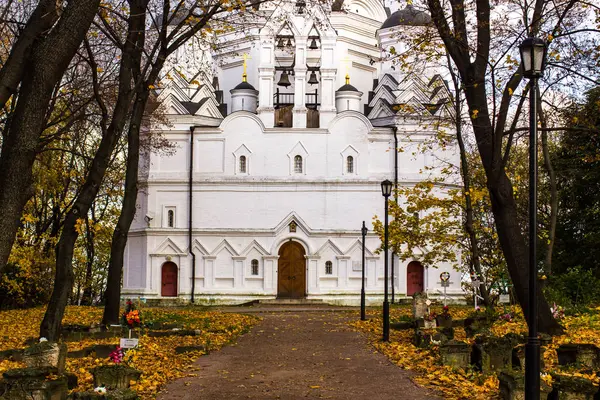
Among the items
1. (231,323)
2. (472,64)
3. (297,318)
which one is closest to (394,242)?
(297,318)

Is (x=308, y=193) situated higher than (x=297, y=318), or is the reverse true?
(x=308, y=193)

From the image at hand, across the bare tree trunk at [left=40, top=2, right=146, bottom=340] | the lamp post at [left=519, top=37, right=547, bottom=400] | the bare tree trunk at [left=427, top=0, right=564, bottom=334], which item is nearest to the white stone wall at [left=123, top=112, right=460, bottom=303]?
the bare tree trunk at [left=40, top=2, right=146, bottom=340]

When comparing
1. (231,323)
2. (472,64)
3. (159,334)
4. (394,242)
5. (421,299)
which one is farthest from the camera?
(394,242)

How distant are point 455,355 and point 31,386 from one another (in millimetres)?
6934

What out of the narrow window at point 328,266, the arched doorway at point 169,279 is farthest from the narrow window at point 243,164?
the narrow window at point 328,266

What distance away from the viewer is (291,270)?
42.6 meters

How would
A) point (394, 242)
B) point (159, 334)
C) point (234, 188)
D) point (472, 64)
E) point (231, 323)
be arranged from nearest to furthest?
point (472, 64) → point (159, 334) → point (231, 323) → point (394, 242) → point (234, 188)

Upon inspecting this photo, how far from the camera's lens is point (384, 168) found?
43062 mm

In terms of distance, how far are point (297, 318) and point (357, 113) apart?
16.5 meters

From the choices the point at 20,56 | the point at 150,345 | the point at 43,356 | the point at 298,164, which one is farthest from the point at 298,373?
the point at 298,164

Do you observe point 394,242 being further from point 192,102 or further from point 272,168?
point 192,102

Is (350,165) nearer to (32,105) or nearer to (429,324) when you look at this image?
(429,324)

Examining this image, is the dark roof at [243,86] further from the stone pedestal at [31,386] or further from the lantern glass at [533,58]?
the stone pedestal at [31,386]

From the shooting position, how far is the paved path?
11.9 m
